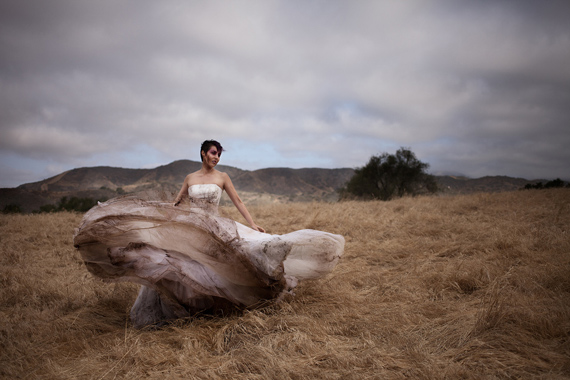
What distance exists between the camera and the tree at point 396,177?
22500 mm

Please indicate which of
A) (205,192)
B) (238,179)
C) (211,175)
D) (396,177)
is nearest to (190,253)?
(205,192)

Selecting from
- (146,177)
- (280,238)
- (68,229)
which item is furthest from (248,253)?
(146,177)

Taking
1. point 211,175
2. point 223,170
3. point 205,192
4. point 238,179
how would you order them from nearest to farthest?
point 205,192, point 211,175, point 223,170, point 238,179

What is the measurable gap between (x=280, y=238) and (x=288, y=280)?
1.95 feet

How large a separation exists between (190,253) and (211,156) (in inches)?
66.7

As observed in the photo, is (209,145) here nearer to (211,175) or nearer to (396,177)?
(211,175)

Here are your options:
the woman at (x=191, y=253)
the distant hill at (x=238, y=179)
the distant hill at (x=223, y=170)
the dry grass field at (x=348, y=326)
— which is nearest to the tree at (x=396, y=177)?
the distant hill at (x=238, y=179)

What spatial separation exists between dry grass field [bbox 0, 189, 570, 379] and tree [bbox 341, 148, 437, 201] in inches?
716

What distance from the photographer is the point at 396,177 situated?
75.2 feet

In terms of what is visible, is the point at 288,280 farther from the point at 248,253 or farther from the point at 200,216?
the point at 200,216

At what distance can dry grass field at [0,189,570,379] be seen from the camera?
1.82 meters

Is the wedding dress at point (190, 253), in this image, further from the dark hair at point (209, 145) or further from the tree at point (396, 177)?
the tree at point (396, 177)

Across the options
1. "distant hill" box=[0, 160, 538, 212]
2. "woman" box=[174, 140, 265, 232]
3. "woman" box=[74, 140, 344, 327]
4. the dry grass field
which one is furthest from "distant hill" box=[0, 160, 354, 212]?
"woman" box=[74, 140, 344, 327]

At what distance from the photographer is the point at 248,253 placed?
2.44m
